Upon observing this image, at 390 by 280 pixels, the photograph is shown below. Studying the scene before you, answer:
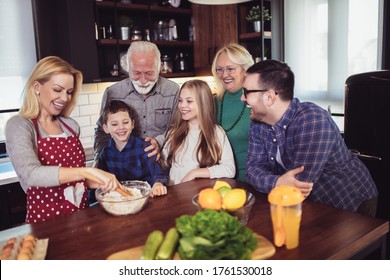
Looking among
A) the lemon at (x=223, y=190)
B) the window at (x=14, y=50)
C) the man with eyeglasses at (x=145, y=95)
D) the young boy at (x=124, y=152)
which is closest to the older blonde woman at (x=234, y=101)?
the man with eyeglasses at (x=145, y=95)

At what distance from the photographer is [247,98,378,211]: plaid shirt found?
166cm

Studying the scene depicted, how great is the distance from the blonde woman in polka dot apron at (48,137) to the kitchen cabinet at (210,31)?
2.34 meters

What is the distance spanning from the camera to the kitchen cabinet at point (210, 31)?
4035mm

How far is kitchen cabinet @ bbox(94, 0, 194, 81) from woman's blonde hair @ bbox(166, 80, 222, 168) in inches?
54.5

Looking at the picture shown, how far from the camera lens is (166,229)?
1.32m

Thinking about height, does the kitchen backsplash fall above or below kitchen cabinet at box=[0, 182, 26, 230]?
above

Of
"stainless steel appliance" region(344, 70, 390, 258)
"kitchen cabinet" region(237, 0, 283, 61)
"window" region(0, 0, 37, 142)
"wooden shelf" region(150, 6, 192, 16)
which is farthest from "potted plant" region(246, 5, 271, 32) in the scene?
"window" region(0, 0, 37, 142)

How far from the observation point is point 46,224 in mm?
1404

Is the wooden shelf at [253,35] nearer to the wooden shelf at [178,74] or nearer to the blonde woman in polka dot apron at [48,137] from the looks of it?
the wooden shelf at [178,74]

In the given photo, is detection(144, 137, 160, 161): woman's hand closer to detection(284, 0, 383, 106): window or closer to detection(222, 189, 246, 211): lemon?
detection(222, 189, 246, 211): lemon

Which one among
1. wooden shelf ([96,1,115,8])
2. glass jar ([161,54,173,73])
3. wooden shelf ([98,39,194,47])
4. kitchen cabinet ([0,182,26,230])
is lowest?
kitchen cabinet ([0,182,26,230])

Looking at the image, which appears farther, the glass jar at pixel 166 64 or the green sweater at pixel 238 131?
the glass jar at pixel 166 64

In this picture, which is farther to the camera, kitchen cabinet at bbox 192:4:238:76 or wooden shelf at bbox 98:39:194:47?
kitchen cabinet at bbox 192:4:238:76

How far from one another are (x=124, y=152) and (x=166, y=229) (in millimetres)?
920
